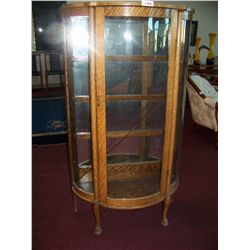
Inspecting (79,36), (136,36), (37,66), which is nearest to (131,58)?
(136,36)

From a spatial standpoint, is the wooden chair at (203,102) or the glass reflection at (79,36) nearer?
the glass reflection at (79,36)

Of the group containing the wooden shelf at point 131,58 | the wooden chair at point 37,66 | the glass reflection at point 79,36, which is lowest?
the wooden shelf at point 131,58

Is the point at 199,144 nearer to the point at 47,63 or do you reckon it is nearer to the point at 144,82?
the point at 144,82

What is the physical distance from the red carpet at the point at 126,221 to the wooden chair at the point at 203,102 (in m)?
0.93

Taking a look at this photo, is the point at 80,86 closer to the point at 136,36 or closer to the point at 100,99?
the point at 100,99

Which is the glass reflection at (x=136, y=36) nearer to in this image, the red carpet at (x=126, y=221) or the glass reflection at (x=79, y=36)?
the glass reflection at (x=79, y=36)

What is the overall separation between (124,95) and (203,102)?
2.07 metres

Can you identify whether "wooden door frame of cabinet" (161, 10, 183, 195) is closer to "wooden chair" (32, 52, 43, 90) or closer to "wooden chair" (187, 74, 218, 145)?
"wooden chair" (187, 74, 218, 145)

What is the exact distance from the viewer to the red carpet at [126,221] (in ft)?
6.09

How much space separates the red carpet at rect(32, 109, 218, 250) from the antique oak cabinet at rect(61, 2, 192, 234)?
13 cm

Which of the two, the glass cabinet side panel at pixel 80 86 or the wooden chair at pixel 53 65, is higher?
the wooden chair at pixel 53 65

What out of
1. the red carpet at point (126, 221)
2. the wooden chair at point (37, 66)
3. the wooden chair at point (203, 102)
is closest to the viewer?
the red carpet at point (126, 221)

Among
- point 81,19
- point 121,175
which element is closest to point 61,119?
point 121,175

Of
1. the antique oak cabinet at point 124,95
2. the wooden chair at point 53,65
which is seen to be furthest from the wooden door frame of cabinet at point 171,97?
the wooden chair at point 53,65
